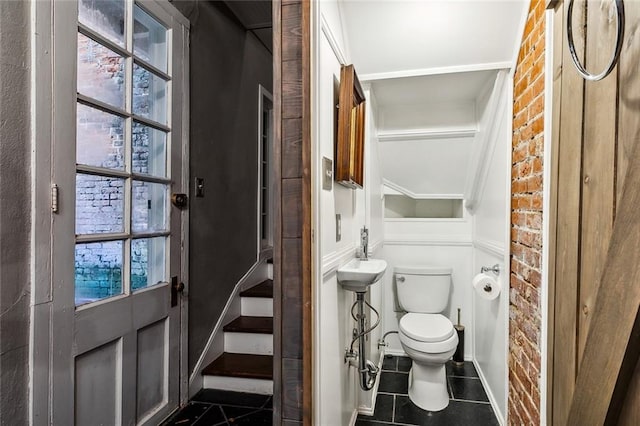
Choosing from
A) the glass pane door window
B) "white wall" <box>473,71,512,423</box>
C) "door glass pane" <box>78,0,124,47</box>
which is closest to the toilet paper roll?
"white wall" <box>473,71,512,423</box>

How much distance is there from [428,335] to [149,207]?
1.76m

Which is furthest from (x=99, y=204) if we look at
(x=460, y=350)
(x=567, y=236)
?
(x=460, y=350)

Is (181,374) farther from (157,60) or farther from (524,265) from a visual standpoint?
(524,265)

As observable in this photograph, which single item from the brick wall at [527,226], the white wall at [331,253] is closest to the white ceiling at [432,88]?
the brick wall at [527,226]

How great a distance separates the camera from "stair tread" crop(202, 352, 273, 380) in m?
2.25

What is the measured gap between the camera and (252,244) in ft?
10.2

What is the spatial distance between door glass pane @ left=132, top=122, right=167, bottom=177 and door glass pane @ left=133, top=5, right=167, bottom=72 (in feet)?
1.16

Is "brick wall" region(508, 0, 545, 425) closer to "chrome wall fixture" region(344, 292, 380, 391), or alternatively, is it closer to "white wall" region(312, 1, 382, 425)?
"chrome wall fixture" region(344, 292, 380, 391)

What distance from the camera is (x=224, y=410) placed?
209 centimetres

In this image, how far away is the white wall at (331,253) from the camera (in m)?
1.28

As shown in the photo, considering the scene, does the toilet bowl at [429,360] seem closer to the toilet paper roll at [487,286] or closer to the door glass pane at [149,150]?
the toilet paper roll at [487,286]

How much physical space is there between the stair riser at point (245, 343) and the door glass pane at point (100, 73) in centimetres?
163

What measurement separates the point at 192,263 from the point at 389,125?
70.2 inches

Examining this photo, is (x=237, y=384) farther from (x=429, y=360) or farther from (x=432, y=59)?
(x=432, y=59)
